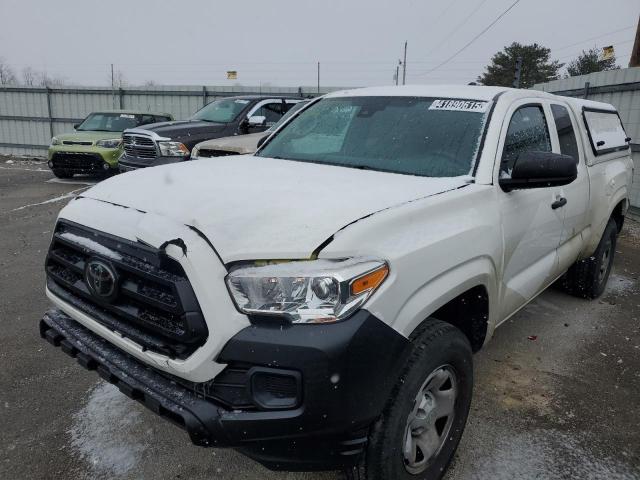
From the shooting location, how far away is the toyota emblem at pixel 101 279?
2.05 metres

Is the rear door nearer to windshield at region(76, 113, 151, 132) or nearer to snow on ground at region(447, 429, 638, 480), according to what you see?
snow on ground at region(447, 429, 638, 480)

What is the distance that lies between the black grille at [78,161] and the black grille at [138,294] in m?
9.38

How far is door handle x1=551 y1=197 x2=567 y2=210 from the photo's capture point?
3197 mm

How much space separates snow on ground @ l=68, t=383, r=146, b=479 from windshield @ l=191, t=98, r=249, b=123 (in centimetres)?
665

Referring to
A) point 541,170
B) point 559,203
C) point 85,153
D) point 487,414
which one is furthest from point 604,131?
point 85,153

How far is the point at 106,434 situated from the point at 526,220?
2.60 m

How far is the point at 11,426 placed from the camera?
9.01 ft

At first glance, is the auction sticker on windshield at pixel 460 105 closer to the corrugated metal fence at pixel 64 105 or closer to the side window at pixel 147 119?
the side window at pixel 147 119

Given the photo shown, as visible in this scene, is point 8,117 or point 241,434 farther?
point 8,117

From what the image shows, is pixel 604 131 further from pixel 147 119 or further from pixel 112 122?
pixel 112 122

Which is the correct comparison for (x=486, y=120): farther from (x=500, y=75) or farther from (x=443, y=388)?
→ (x=500, y=75)

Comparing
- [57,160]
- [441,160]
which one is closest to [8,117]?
[57,160]

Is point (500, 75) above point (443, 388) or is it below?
above

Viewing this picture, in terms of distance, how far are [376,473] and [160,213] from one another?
4.35 ft
